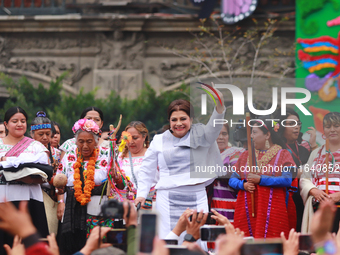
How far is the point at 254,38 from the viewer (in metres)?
11.5

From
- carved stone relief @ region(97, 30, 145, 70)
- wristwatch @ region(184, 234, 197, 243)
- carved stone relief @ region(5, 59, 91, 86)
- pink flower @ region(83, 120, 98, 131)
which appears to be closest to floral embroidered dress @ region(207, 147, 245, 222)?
pink flower @ region(83, 120, 98, 131)

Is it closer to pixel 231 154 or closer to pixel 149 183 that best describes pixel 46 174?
pixel 149 183

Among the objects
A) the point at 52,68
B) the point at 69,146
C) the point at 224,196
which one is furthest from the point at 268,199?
the point at 52,68

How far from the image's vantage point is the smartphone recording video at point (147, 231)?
74.4 inches

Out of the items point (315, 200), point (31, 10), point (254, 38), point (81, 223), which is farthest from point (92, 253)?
point (31, 10)

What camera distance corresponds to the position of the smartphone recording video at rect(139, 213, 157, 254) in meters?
1.89

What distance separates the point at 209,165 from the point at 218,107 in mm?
582

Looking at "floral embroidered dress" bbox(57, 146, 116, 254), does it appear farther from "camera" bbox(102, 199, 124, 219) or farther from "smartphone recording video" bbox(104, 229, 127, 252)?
"camera" bbox(102, 199, 124, 219)

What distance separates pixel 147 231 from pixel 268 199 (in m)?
2.84

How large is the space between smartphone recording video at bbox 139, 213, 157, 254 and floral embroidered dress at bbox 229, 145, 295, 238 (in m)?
2.77

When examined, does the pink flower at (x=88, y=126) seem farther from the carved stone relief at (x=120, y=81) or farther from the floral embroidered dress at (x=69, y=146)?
the carved stone relief at (x=120, y=81)

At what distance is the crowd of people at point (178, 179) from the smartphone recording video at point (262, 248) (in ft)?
5.11

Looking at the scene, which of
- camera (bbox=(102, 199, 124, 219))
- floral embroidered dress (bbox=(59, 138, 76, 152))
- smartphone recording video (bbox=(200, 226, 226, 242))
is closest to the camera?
camera (bbox=(102, 199, 124, 219))

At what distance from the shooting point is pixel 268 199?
14.9 ft
